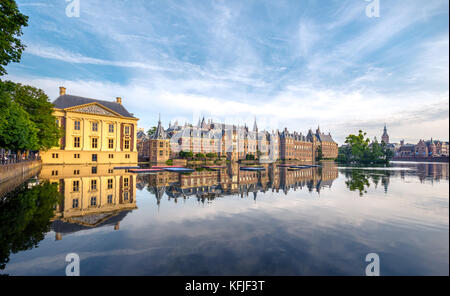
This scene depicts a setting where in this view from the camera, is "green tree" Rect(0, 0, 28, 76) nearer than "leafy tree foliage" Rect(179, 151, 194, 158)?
Yes

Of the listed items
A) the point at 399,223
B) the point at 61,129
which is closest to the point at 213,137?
the point at 61,129

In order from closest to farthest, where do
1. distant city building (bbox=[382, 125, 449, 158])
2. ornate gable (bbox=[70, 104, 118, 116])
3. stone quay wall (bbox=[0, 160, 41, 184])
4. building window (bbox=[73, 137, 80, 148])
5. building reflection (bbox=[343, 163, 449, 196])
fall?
stone quay wall (bbox=[0, 160, 41, 184]), building reflection (bbox=[343, 163, 449, 196]), building window (bbox=[73, 137, 80, 148]), ornate gable (bbox=[70, 104, 118, 116]), distant city building (bbox=[382, 125, 449, 158])

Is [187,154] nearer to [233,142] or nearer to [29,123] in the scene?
[233,142]

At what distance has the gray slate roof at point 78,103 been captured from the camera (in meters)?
44.3

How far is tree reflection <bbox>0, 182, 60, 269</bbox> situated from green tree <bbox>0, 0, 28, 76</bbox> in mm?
8020

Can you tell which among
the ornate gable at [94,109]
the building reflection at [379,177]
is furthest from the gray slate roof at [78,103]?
the building reflection at [379,177]

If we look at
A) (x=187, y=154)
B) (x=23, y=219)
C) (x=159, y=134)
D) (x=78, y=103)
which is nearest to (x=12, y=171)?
(x=23, y=219)

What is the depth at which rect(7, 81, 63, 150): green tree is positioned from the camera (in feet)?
110

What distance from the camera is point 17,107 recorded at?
2566 cm

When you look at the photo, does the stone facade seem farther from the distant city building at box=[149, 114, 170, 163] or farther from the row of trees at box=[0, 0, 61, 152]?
the row of trees at box=[0, 0, 61, 152]

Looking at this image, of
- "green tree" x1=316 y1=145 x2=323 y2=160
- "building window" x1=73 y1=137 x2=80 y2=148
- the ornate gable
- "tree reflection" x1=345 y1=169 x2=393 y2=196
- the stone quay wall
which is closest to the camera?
the stone quay wall

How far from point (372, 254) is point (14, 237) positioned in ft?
40.1

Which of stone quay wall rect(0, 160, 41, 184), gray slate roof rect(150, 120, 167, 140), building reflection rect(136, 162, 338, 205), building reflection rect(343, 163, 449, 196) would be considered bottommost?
building reflection rect(343, 163, 449, 196)

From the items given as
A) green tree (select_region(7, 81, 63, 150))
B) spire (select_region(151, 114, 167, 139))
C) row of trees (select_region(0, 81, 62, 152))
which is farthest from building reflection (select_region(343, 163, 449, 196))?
spire (select_region(151, 114, 167, 139))
